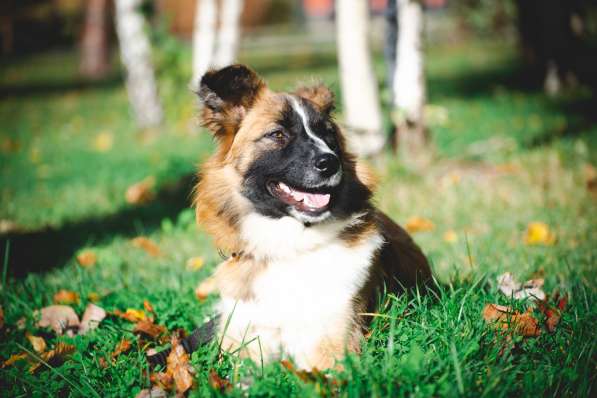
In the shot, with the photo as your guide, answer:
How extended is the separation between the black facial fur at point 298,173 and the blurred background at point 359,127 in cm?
53

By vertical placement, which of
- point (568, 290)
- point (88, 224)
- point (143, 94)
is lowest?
point (88, 224)

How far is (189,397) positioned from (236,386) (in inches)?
9.4

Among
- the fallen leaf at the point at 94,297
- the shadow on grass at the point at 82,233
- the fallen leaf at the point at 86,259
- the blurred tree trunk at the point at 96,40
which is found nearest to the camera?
the fallen leaf at the point at 94,297

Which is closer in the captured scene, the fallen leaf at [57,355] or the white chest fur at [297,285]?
the white chest fur at [297,285]

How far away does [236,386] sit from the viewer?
2477 millimetres

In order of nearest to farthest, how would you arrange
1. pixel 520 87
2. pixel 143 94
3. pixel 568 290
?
pixel 568 290 → pixel 143 94 → pixel 520 87

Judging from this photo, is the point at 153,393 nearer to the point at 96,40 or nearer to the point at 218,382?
the point at 218,382

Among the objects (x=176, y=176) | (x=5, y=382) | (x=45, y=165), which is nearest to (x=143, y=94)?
(x=45, y=165)

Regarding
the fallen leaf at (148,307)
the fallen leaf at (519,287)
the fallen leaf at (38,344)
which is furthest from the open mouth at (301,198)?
the fallen leaf at (38,344)

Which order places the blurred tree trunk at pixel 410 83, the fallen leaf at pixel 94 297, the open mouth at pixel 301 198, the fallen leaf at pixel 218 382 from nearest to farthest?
the fallen leaf at pixel 218 382 < the open mouth at pixel 301 198 < the fallen leaf at pixel 94 297 < the blurred tree trunk at pixel 410 83

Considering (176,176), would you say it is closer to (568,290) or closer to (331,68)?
(568,290)

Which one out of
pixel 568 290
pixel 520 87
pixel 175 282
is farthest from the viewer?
pixel 520 87

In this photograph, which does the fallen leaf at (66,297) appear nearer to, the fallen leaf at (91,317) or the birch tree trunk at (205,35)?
the fallen leaf at (91,317)

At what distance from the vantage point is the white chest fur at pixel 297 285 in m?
2.66
